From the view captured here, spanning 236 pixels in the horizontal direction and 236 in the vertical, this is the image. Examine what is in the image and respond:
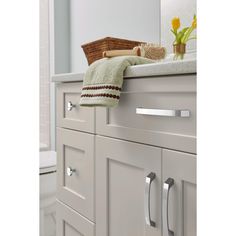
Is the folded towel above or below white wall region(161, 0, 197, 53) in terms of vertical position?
below

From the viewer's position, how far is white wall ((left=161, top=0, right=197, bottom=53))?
136cm

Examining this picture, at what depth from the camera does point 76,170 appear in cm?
119

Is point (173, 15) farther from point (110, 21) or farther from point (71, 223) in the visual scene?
point (71, 223)

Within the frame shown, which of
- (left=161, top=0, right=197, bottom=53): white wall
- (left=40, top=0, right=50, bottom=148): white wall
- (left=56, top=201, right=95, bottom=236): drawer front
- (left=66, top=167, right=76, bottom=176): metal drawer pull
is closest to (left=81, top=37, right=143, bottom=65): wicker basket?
(left=161, top=0, right=197, bottom=53): white wall

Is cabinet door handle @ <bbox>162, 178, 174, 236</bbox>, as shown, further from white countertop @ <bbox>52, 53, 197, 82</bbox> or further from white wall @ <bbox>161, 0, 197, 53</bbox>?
white wall @ <bbox>161, 0, 197, 53</bbox>

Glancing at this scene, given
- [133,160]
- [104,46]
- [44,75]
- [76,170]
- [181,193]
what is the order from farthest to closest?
[44,75] < [104,46] < [76,170] < [133,160] < [181,193]

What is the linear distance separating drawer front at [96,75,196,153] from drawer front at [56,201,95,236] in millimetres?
342

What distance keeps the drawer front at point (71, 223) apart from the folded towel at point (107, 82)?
0.43 m

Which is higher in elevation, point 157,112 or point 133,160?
point 157,112

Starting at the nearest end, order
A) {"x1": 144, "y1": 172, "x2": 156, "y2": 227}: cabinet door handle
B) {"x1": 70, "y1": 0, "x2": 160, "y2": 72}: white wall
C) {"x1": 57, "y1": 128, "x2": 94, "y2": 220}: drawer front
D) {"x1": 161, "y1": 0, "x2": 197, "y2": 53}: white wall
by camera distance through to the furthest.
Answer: {"x1": 144, "y1": 172, "x2": 156, "y2": 227}: cabinet door handle
{"x1": 57, "y1": 128, "x2": 94, "y2": 220}: drawer front
{"x1": 161, "y1": 0, "x2": 197, "y2": 53}: white wall
{"x1": 70, "y1": 0, "x2": 160, "y2": 72}: white wall

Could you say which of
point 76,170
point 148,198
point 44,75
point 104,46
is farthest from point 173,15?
point 44,75

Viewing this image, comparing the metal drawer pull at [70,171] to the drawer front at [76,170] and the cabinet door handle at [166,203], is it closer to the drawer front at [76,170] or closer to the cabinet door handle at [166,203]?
the drawer front at [76,170]

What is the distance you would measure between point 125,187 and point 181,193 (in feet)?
0.76
